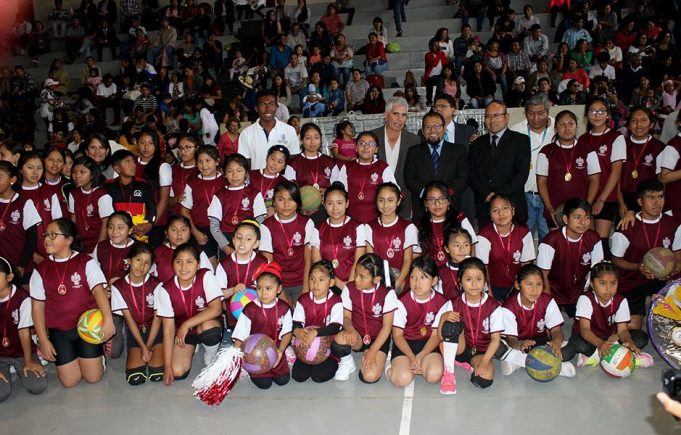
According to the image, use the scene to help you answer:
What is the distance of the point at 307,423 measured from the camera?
14.9ft

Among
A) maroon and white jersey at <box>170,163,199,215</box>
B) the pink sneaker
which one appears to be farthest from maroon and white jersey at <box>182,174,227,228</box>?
the pink sneaker

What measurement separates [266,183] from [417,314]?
6.54ft

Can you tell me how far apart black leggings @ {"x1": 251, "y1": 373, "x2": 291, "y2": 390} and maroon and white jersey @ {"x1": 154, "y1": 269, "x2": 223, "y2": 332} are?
72cm

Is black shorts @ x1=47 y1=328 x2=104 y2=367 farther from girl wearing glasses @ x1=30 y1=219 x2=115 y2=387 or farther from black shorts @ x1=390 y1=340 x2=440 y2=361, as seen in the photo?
black shorts @ x1=390 y1=340 x2=440 y2=361

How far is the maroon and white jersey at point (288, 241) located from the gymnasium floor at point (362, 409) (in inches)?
44.9

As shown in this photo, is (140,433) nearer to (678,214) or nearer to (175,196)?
(175,196)

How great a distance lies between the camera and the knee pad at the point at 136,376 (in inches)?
206

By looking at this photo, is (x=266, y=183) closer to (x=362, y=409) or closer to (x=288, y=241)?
(x=288, y=241)

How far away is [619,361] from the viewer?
4.85m

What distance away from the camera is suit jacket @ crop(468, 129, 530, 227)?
20.4 ft

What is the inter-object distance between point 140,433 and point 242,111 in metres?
7.51

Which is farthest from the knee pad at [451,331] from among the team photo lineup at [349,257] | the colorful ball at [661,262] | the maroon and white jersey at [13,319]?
the maroon and white jersey at [13,319]

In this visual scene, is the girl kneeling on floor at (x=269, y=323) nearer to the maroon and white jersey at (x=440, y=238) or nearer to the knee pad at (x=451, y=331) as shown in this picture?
the knee pad at (x=451, y=331)

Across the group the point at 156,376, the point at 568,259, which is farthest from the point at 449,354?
the point at 156,376
